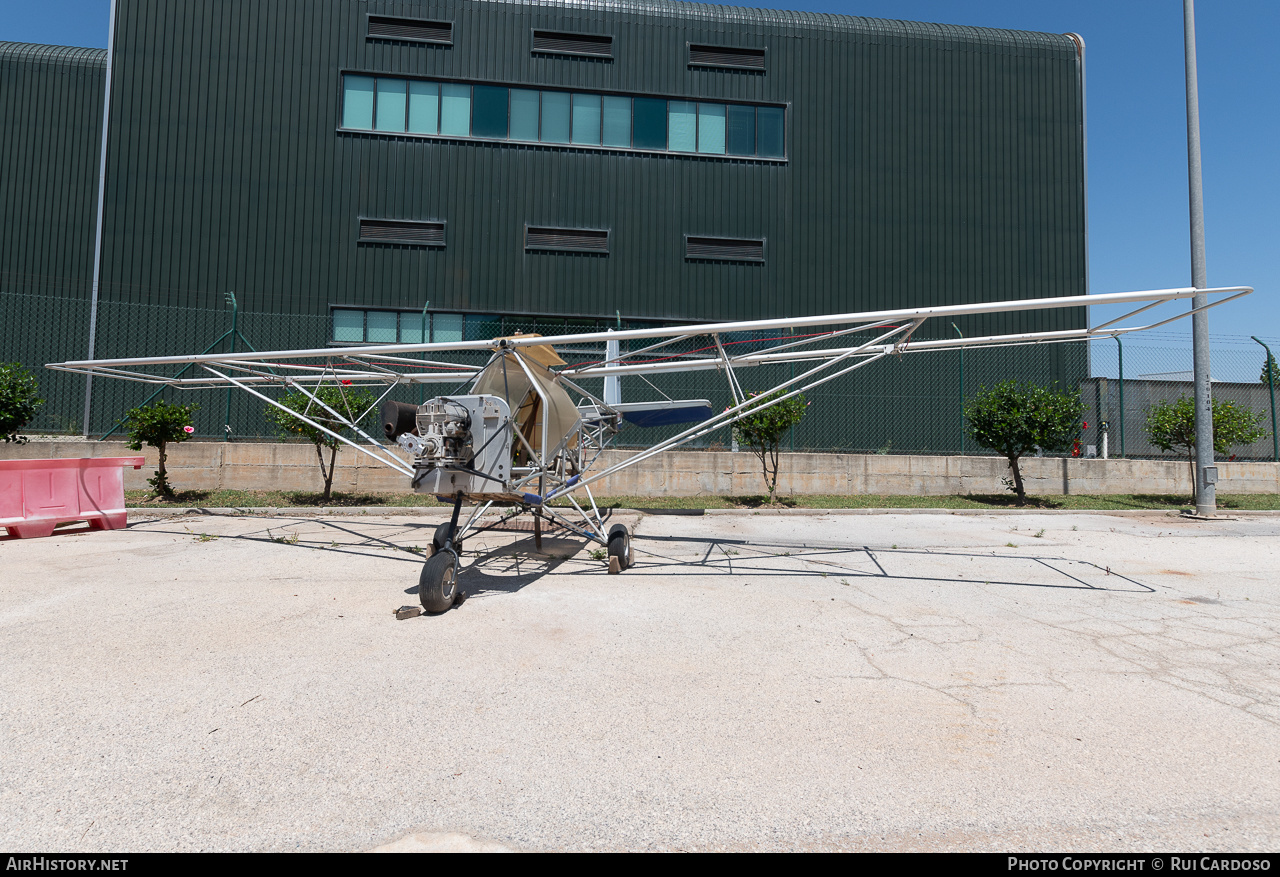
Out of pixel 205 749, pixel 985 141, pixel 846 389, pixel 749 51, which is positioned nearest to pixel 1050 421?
pixel 846 389

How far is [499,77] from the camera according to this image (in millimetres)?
→ 18500

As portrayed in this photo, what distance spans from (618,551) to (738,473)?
24.7 feet

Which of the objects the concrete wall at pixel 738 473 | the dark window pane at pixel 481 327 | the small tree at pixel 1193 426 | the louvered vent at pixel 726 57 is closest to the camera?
the concrete wall at pixel 738 473

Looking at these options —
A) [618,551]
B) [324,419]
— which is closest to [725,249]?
[324,419]

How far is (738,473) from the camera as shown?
14.2 m

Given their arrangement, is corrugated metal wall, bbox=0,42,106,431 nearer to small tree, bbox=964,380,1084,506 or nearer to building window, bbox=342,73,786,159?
building window, bbox=342,73,786,159

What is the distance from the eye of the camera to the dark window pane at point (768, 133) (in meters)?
19.4

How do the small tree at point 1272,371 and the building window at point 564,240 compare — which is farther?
the building window at point 564,240

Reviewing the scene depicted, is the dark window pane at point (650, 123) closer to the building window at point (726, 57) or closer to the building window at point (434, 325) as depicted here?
the building window at point (726, 57)

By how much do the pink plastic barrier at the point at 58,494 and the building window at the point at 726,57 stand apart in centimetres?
1789

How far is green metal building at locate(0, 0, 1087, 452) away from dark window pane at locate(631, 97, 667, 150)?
0.06m

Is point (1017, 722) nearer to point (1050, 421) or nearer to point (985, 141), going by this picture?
point (1050, 421)

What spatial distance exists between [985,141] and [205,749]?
2370cm
